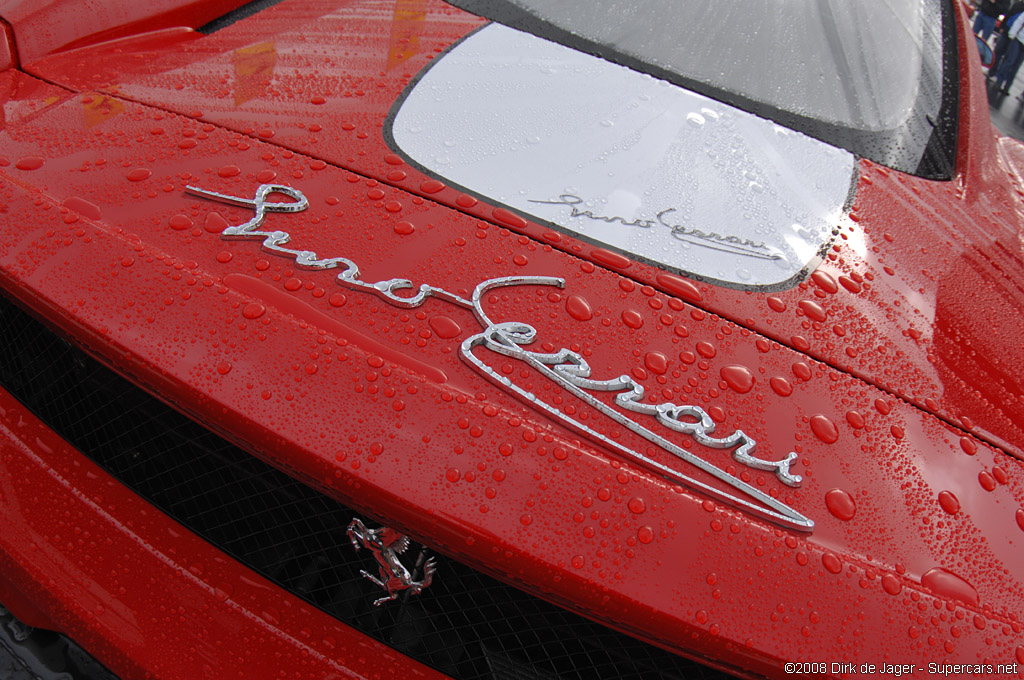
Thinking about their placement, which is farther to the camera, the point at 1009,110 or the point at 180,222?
the point at 1009,110

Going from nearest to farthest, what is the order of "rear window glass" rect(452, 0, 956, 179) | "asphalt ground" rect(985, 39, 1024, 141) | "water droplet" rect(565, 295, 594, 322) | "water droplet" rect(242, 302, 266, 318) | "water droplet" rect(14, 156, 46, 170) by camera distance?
"water droplet" rect(242, 302, 266, 318), "water droplet" rect(565, 295, 594, 322), "water droplet" rect(14, 156, 46, 170), "rear window glass" rect(452, 0, 956, 179), "asphalt ground" rect(985, 39, 1024, 141)

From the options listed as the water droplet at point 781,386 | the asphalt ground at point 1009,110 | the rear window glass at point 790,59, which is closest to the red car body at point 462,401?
the water droplet at point 781,386

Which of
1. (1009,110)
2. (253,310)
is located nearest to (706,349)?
(253,310)

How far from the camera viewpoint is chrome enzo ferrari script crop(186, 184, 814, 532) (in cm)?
88

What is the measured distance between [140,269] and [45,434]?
0.47 meters

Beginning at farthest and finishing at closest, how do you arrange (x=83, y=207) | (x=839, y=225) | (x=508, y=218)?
(x=839, y=225) → (x=508, y=218) → (x=83, y=207)

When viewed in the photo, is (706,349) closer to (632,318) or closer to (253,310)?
(632,318)

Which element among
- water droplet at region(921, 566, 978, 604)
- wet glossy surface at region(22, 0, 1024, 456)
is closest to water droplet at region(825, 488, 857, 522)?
water droplet at region(921, 566, 978, 604)

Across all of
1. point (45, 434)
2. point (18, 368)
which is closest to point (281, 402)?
point (45, 434)

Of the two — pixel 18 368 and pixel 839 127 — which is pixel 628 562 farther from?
pixel 839 127
